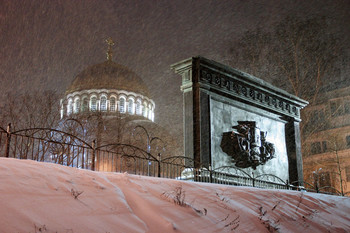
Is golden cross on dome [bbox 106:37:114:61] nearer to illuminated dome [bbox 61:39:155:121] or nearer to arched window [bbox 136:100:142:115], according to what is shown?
illuminated dome [bbox 61:39:155:121]

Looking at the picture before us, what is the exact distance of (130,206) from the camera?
525 centimetres

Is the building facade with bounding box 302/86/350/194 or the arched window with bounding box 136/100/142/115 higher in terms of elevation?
the arched window with bounding box 136/100/142/115

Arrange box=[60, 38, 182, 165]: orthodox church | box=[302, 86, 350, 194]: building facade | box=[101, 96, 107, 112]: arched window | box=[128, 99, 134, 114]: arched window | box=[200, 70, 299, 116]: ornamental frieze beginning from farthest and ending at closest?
box=[128, 99, 134, 114]: arched window
box=[101, 96, 107, 112]: arched window
box=[60, 38, 182, 165]: orthodox church
box=[302, 86, 350, 194]: building facade
box=[200, 70, 299, 116]: ornamental frieze

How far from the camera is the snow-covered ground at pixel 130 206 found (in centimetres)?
431

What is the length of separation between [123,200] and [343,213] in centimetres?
510

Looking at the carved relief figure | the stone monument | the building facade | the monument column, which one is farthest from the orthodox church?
the carved relief figure

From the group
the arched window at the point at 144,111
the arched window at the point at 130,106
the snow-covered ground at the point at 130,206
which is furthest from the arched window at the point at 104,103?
the snow-covered ground at the point at 130,206

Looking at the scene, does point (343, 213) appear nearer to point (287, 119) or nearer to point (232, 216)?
point (232, 216)

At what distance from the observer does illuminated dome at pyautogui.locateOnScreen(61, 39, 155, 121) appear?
5512 cm

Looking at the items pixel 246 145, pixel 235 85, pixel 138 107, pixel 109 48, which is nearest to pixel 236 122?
pixel 246 145

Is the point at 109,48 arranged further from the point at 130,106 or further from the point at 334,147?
the point at 334,147

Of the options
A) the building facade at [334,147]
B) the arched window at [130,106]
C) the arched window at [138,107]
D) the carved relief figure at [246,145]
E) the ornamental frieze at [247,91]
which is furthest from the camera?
the arched window at [138,107]

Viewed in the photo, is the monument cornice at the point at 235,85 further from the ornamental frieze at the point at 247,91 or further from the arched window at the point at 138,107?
the arched window at the point at 138,107

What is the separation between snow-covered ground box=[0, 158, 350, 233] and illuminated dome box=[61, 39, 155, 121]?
46.9m
